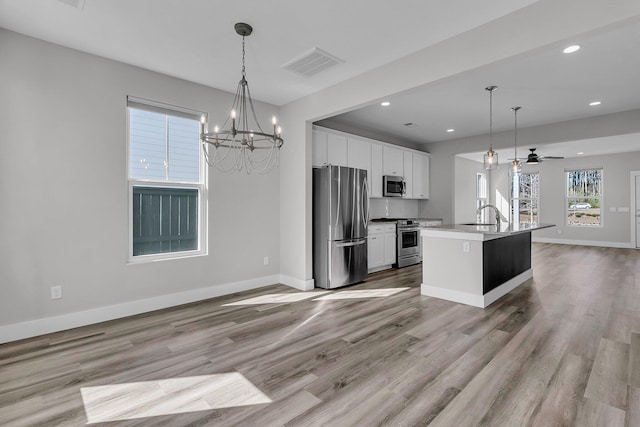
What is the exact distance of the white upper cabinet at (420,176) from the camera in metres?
7.23

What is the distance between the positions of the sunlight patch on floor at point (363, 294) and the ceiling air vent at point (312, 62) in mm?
2835

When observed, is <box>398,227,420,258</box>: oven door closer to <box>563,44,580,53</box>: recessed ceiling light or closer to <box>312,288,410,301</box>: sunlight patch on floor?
<box>312,288,410,301</box>: sunlight patch on floor

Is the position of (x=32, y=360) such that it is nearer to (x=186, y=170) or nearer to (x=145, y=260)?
(x=145, y=260)

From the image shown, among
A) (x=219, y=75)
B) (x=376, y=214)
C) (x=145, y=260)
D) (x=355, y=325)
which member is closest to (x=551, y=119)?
(x=376, y=214)

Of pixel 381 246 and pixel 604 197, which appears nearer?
pixel 381 246

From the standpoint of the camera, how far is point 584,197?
9.58 metres

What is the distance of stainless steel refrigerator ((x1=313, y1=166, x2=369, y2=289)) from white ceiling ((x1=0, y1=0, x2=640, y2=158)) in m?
1.31

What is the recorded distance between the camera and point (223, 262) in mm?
4312

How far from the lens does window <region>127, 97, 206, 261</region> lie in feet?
12.0

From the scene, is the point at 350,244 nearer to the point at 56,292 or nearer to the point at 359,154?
the point at 359,154

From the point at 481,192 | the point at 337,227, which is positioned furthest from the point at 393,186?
the point at 481,192

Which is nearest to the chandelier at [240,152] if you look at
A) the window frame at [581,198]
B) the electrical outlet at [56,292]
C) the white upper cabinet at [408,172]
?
the electrical outlet at [56,292]

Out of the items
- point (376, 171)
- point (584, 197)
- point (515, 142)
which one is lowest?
point (584, 197)

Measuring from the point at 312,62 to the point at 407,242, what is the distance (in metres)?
4.15
